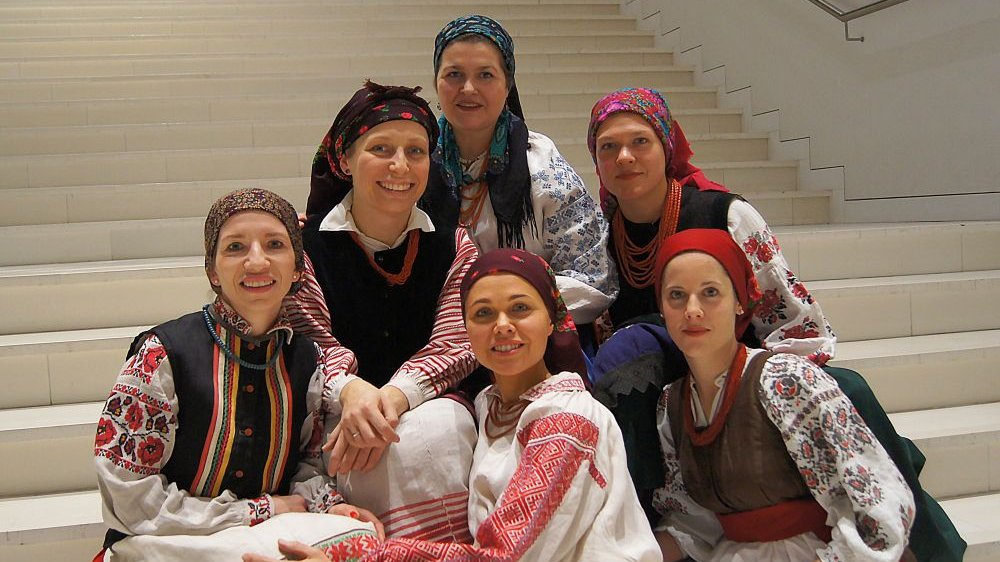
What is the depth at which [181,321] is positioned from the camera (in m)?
1.68

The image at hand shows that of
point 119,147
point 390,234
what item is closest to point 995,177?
point 390,234

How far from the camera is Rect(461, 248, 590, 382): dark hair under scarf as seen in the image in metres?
1.68

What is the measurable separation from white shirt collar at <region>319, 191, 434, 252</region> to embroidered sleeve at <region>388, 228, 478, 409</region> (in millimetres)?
116

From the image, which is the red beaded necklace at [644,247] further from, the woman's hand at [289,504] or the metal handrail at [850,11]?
the metal handrail at [850,11]

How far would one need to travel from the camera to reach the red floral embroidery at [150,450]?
1.56 metres

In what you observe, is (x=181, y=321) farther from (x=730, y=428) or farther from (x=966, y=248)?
(x=966, y=248)

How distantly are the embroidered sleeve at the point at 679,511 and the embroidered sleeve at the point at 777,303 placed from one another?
1.12 ft

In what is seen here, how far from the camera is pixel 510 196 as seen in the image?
2262mm

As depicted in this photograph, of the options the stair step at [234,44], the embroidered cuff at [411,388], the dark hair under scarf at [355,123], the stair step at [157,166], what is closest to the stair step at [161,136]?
the stair step at [157,166]

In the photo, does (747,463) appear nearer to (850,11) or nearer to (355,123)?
(355,123)

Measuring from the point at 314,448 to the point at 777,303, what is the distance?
112 centimetres

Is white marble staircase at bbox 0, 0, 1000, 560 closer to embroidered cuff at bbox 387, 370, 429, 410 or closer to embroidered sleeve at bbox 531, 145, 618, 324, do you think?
embroidered cuff at bbox 387, 370, 429, 410

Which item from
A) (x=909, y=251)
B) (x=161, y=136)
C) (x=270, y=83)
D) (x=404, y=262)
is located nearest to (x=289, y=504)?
(x=404, y=262)

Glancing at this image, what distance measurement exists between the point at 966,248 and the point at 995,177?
0.39m
